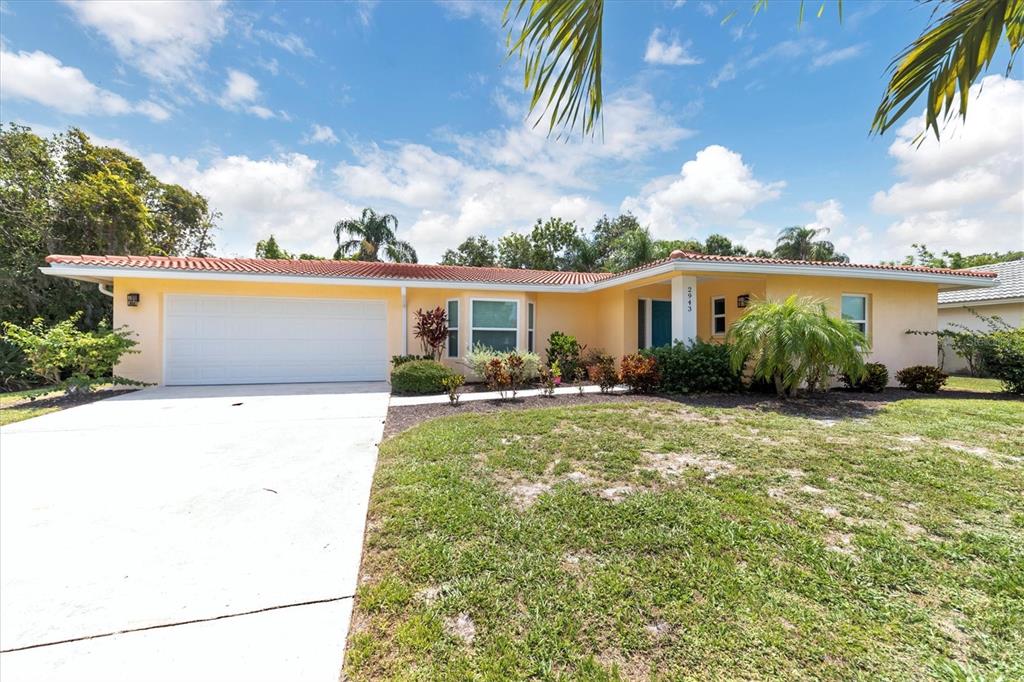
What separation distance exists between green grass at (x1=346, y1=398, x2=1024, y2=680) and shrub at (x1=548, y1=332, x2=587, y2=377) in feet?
21.6

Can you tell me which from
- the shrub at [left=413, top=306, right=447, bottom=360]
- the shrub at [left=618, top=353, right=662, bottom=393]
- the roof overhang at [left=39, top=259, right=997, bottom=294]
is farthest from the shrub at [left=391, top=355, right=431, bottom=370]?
the shrub at [left=618, top=353, right=662, bottom=393]

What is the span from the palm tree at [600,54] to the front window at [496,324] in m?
9.13

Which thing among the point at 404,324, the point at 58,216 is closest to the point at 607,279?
the point at 404,324

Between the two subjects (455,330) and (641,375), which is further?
(455,330)

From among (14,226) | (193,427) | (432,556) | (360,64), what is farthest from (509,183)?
(14,226)

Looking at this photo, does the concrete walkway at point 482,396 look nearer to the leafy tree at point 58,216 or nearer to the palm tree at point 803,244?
the leafy tree at point 58,216

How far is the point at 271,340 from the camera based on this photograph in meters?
10.6

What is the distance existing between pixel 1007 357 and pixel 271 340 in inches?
689

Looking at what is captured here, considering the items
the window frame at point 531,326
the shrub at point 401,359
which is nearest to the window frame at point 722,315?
the window frame at point 531,326

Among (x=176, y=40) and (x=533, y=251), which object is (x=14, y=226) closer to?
(x=176, y=40)

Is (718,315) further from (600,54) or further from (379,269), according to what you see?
(600,54)

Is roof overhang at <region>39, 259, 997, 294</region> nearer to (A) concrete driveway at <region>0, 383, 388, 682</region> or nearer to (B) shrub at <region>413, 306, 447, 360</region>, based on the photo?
(B) shrub at <region>413, 306, 447, 360</region>

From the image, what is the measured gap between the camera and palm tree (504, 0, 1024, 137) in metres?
1.84

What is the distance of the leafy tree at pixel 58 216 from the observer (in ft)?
38.5
